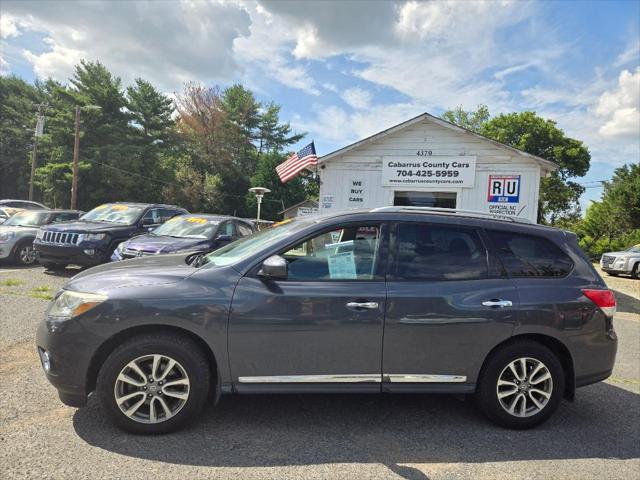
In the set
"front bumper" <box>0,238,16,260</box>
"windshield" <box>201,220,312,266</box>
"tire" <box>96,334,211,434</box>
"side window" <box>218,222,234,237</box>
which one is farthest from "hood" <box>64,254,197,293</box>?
"front bumper" <box>0,238,16,260</box>

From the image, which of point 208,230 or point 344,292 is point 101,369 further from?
point 208,230

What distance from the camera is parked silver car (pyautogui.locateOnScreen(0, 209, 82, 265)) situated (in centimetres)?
1096

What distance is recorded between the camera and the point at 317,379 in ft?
11.3

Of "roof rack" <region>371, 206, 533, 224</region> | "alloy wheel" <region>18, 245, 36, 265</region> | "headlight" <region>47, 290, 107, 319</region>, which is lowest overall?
"alloy wheel" <region>18, 245, 36, 265</region>

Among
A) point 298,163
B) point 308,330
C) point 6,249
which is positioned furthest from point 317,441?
point 298,163

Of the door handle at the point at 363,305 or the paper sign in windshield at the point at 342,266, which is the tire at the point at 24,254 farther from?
the door handle at the point at 363,305

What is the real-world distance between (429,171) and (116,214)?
8129mm

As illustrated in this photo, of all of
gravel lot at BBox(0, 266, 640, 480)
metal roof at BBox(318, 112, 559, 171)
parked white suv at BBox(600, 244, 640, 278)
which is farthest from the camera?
parked white suv at BBox(600, 244, 640, 278)

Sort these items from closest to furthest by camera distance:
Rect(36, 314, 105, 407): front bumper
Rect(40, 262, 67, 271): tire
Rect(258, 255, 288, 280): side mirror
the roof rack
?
Rect(36, 314, 105, 407): front bumper
Rect(258, 255, 288, 280): side mirror
the roof rack
Rect(40, 262, 67, 271): tire

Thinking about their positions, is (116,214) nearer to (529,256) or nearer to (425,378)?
(425,378)

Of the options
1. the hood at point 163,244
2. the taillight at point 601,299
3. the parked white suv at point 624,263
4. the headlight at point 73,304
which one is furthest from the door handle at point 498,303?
the parked white suv at point 624,263

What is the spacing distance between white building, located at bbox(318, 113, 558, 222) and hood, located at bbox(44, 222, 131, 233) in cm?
556

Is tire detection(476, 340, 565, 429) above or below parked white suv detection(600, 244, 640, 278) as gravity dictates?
below

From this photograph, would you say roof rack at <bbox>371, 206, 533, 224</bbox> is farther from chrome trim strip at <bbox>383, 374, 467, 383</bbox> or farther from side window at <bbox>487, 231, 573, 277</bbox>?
chrome trim strip at <bbox>383, 374, 467, 383</bbox>
